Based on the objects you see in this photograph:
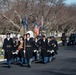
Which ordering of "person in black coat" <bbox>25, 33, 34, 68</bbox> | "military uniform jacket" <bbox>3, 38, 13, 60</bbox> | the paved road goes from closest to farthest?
1. the paved road
2. "military uniform jacket" <bbox>3, 38, 13, 60</bbox>
3. "person in black coat" <bbox>25, 33, 34, 68</bbox>

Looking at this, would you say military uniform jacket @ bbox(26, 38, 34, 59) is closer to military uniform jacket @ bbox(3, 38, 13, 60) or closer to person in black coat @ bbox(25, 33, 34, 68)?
person in black coat @ bbox(25, 33, 34, 68)

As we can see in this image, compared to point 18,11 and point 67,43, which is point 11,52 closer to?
point 67,43

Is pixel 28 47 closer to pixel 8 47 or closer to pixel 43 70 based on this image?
pixel 8 47

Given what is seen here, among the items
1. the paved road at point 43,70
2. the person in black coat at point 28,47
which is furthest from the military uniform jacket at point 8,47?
the person in black coat at point 28,47

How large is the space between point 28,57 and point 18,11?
36341mm

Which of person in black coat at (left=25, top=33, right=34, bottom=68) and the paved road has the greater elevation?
person in black coat at (left=25, top=33, right=34, bottom=68)

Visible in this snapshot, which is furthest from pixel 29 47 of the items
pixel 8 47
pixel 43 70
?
pixel 43 70

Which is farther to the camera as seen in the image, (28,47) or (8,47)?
(28,47)

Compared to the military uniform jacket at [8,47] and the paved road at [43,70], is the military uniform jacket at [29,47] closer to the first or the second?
the paved road at [43,70]

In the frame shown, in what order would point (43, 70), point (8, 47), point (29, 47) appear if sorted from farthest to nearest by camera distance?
point (29, 47), point (8, 47), point (43, 70)

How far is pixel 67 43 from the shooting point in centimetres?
4634

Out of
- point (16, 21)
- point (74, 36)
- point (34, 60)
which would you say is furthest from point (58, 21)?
point (34, 60)

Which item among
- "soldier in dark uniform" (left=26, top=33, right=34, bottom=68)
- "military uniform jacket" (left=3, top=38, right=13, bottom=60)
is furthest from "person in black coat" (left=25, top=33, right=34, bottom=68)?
"military uniform jacket" (left=3, top=38, right=13, bottom=60)

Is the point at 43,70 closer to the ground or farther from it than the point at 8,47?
closer to the ground
